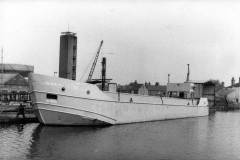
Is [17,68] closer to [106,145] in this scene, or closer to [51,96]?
[51,96]

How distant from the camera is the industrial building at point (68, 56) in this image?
39656 millimetres

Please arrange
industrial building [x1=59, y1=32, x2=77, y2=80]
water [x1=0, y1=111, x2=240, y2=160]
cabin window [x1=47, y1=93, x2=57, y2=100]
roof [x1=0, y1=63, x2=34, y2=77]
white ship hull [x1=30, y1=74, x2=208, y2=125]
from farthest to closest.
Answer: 1. roof [x1=0, y1=63, x2=34, y2=77]
2. industrial building [x1=59, y1=32, x2=77, y2=80]
3. cabin window [x1=47, y1=93, x2=57, y2=100]
4. white ship hull [x1=30, y1=74, x2=208, y2=125]
5. water [x1=0, y1=111, x2=240, y2=160]

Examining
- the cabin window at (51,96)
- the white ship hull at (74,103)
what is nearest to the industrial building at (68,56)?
the white ship hull at (74,103)

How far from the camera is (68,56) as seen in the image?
4003 centimetres

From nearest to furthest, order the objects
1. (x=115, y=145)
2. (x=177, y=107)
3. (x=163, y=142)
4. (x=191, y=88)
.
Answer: (x=115, y=145) < (x=163, y=142) < (x=177, y=107) < (x=191, y=88)

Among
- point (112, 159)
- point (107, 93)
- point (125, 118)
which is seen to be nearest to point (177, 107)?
point (125, 118)

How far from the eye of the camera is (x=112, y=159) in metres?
13.5

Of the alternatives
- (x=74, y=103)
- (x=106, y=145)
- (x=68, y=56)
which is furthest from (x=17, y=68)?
(x=106, y=145)

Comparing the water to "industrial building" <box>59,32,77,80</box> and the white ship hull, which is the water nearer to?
the white ship hull

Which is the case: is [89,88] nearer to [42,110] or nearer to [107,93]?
[107,93]

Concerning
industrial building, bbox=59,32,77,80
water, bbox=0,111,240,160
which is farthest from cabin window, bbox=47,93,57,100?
industrial building, bbox=59,32,77,80

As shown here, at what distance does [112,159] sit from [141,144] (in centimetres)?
408

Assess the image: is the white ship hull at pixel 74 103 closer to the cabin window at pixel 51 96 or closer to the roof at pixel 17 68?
the cabin window at pixel 51 96

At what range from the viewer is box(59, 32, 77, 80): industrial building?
130 feet
